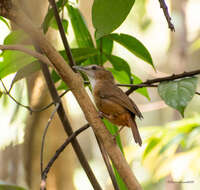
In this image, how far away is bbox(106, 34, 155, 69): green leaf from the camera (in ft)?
5.33

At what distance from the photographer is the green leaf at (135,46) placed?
162 cm

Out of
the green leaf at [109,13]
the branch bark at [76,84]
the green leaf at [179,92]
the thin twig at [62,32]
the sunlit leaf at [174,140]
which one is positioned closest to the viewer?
the branch bark at [76,84]

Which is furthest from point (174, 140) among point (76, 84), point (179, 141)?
point (76, 84)

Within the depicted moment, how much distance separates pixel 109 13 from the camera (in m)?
1.39

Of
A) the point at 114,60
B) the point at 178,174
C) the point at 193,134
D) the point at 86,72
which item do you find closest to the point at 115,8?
the point at 114,60

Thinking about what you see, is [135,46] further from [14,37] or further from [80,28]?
[14,37]

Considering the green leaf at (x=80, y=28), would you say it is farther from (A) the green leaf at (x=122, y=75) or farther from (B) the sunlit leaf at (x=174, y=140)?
(B) the sunlit leaf at (x=174, y=140)

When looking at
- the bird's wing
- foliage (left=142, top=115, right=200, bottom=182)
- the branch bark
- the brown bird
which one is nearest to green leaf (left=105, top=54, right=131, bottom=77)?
the brown bird

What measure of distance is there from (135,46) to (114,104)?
0.74 m

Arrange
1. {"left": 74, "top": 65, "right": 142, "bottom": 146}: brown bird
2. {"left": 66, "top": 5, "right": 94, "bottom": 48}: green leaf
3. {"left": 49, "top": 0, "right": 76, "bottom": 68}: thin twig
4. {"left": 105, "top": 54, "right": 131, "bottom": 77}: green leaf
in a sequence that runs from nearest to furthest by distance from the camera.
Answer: {"left": 49, "top": 0, "right": 76, "bottom": 68}: thin twig, {"left": 105, "top": 54, "right": 131, "bottom": 77}: green leaf, {"left": 66, "top": 5, "right": 94, "bottom": 48}: green leaf, {"left": 74, "top": 65, "right": 142, "bottom": 146}: brown bird

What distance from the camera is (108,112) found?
7.32ft

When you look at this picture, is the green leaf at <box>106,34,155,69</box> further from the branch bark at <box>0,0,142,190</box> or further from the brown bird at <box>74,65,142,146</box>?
the branch bark at <box>0,0,142,190</box>

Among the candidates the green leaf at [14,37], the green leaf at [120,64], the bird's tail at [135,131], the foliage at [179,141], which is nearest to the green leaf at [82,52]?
the green leaf at [120,64]

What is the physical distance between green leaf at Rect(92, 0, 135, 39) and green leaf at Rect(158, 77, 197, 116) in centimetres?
31
